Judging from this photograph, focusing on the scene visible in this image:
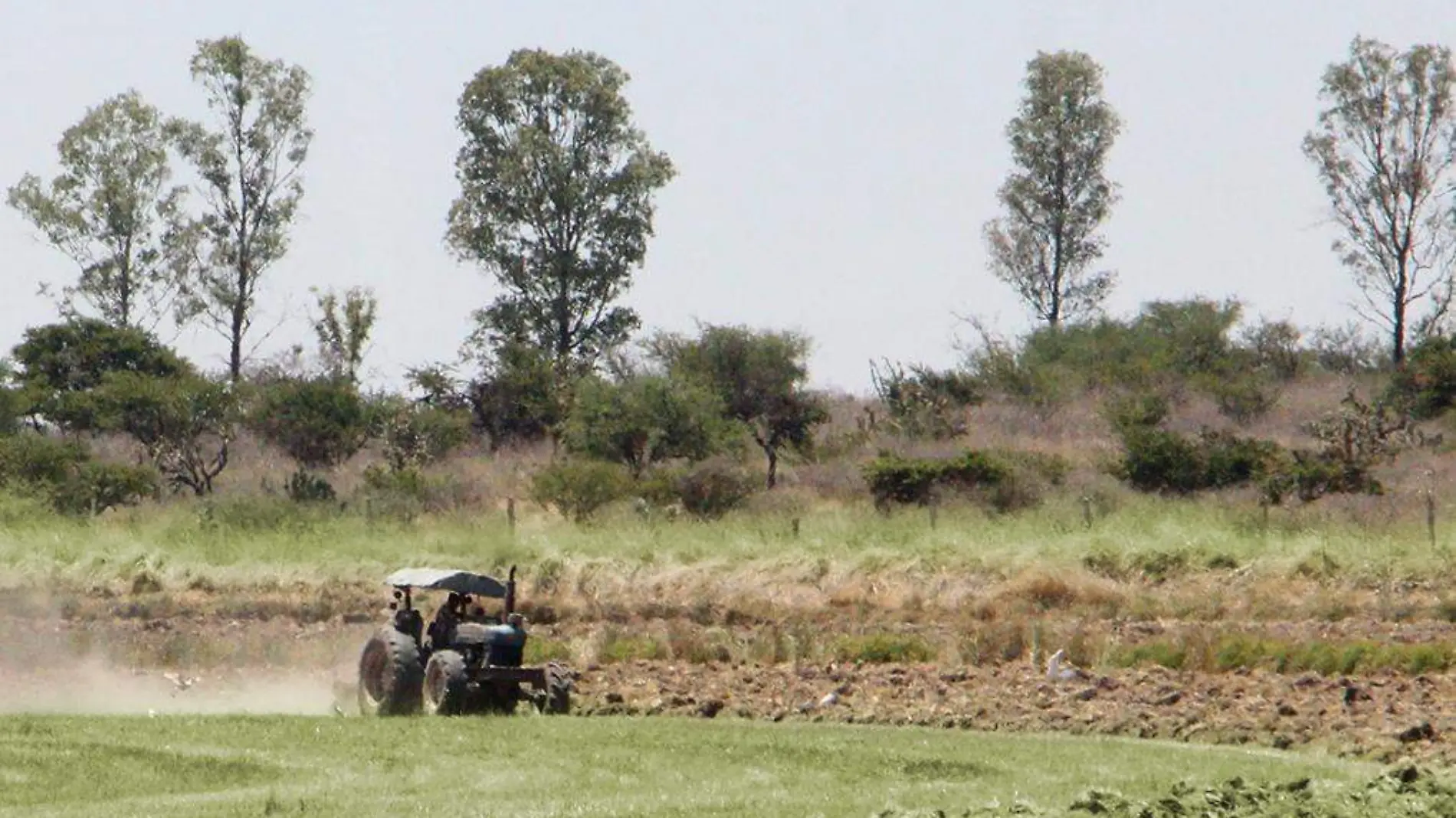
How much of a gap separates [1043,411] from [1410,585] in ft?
103

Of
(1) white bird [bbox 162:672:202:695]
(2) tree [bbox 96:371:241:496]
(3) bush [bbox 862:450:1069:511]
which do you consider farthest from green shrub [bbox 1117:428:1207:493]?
(1) white bird [bbox 162:672:202:695]

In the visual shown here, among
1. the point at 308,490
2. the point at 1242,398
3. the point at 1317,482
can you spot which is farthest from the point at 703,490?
the point at 1242,398

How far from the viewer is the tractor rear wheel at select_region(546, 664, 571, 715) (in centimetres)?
2406

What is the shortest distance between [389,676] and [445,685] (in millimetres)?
1041

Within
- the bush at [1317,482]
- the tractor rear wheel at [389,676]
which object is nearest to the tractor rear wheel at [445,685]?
the tractor rear wheel at [389,676]

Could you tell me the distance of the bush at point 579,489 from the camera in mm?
50469

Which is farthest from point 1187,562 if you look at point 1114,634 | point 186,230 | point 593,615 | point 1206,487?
point 186,230

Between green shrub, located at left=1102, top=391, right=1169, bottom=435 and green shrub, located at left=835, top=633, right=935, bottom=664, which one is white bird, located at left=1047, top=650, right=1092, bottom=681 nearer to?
green shrub, located at left=835, top=633, right=935, bottom=664

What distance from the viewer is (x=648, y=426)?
5616 cm

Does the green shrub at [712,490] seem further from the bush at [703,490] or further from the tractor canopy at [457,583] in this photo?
the tractor canopy at [457,583]

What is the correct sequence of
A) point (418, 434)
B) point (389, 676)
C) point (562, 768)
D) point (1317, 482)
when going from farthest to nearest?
1. point (418, 434)
2. point (1317, 482)
3. point (389, 676)
4. point (562, 768)

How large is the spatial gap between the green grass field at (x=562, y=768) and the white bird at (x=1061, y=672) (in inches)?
183

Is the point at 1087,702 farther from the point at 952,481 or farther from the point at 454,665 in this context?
the point at 952,481

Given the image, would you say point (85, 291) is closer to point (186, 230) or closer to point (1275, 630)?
point (186, 230)
